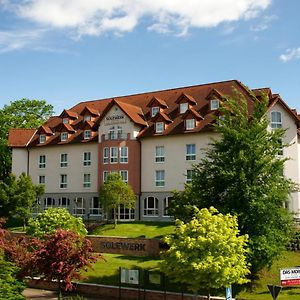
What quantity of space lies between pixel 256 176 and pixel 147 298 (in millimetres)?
9614

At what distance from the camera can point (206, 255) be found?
24547 millimetres

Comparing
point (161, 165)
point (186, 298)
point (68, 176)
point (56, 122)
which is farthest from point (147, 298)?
point (56, 122)

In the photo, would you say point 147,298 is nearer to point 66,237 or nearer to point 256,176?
point 66,237

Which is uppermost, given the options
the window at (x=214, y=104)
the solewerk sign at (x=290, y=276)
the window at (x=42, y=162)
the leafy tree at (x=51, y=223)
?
the window at (x=214, y=104)

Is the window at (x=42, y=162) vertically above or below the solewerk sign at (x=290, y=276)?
above

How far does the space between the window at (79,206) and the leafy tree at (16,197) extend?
290 inches

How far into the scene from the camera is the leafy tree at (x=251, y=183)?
1165 inches

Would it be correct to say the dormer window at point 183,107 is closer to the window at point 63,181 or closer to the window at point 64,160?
the window at point 64,160

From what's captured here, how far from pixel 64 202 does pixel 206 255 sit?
121 feet

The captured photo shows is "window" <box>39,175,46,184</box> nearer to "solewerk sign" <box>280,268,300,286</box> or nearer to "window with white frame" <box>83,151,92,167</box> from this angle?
"window with white frame" <box>83,151,92,167</box>

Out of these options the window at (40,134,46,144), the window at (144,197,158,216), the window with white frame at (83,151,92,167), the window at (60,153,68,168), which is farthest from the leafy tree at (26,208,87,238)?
the window at (40,134,46,144)

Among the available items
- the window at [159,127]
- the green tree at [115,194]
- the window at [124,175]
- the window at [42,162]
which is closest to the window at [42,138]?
the window at [42,162]

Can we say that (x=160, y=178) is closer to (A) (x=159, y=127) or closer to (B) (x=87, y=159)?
(A) (x=159, y=127)

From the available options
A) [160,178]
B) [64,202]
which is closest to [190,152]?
[160,178]
